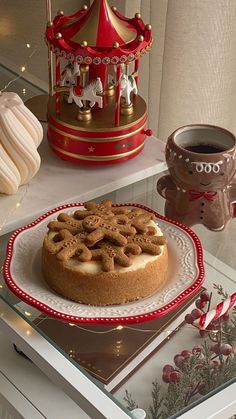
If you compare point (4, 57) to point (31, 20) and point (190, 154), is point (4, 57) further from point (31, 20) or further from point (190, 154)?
point (190, 154)

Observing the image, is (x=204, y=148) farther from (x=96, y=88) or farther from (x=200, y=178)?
(x=96, y=88)

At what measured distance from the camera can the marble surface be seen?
1.17m

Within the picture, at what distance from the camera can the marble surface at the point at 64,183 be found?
3.82 ft

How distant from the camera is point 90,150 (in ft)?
4.09

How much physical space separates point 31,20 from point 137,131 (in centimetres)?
81

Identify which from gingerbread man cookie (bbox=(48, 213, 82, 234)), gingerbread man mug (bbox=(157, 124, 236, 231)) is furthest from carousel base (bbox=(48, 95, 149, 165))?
gingerbread man cookie (bbox=(48, 213, 82, 234))

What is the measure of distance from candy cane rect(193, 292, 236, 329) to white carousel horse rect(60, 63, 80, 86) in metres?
0.40

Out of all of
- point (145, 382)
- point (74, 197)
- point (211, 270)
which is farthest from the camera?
point (74, 197)

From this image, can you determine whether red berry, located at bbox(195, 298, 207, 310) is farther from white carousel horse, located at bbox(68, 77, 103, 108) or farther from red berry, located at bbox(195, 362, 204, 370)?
white carousel horse, located at bbox(68, 77, 103, 108)

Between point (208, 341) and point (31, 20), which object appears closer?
point (208, 341)

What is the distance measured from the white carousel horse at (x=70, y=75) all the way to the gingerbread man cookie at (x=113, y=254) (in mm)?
325

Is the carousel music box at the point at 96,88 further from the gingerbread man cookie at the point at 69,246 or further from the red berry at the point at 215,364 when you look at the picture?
the red berry at the point at 215,364

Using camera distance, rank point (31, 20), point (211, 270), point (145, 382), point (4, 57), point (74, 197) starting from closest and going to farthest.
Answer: point (145, 382)
point (211, 270)
point (74, 197)
point (4, 57)
point (31, 20)

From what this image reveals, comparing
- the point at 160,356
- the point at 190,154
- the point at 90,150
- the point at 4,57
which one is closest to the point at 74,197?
the point at 90,150
